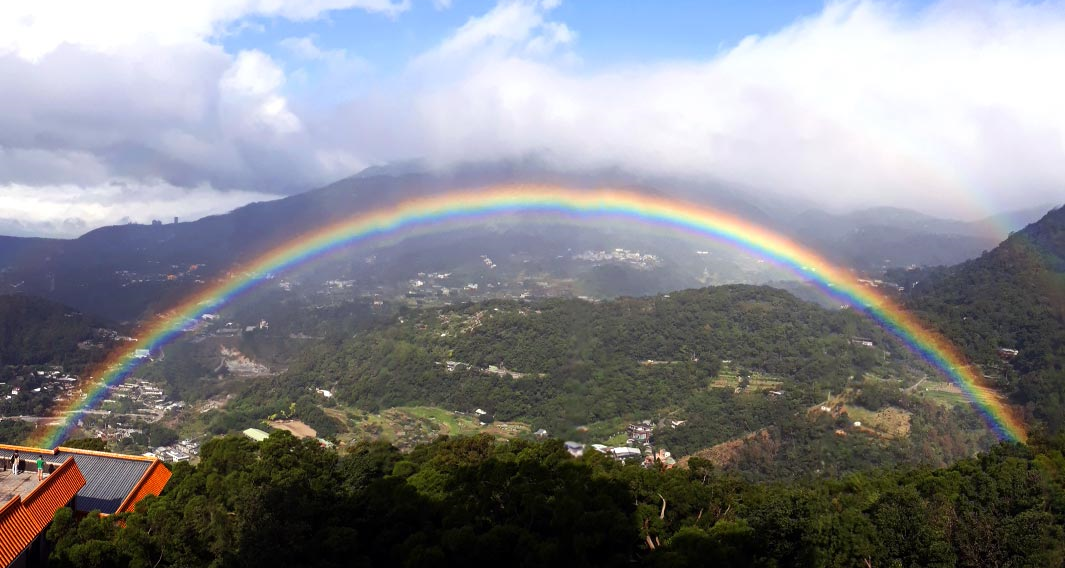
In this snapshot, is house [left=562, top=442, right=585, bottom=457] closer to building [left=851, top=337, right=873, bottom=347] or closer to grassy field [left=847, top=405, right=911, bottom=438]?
grassy field [left=847, top=405, right=911, bottom=438]

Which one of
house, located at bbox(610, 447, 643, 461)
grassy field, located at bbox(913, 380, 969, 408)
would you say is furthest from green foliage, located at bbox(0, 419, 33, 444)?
grassy field, located at bbox(913, 380, 969, 408)

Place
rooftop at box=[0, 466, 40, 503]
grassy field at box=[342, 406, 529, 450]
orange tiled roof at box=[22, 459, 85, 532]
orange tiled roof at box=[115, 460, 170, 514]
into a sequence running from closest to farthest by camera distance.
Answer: orange tiled roof at box=[22, 459, 85, 532] → rooftop at box=[0, 466, 40, 503] → orange tiled roof at box=[115, 460, 170, 514] → grassy field at box=[342, 406, 529, 450]

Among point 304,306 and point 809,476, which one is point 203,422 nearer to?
point 809,476

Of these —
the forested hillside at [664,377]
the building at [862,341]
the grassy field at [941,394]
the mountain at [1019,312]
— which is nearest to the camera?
the forested hillside at [664,377]

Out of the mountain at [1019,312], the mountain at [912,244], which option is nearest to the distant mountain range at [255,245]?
the mountain at [912,244]

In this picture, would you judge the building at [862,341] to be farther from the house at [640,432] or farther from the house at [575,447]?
the house at [575,447]

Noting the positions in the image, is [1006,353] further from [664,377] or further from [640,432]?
[640,432]

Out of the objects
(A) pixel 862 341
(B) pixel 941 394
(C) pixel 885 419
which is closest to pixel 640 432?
(C) pixel 885 419
